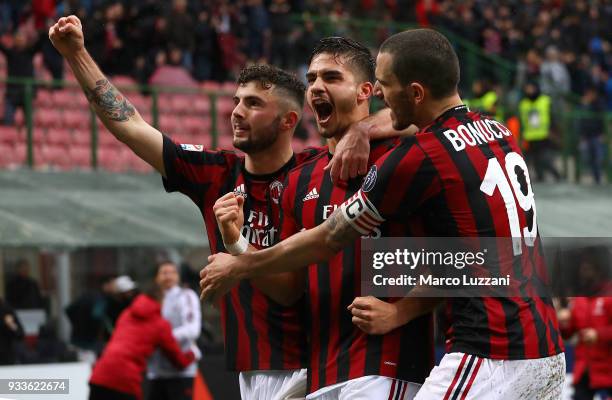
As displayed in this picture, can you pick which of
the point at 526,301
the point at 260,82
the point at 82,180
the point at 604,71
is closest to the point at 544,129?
the point at 604,71

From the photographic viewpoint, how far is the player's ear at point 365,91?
5.66 metres

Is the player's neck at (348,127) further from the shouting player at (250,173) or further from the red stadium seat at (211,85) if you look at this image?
the red stadium seat at (211,85)

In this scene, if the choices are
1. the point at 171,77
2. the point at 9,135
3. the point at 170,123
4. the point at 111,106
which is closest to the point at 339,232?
the point at 111,106

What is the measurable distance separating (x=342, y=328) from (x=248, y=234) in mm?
999

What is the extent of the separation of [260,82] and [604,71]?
2052 centimetres

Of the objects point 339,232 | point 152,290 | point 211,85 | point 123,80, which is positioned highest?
point 211,85

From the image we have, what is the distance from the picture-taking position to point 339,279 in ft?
17.4

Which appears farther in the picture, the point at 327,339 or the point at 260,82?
the point at 260,82

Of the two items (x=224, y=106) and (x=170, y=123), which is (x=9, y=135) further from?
(x=224, y=106)

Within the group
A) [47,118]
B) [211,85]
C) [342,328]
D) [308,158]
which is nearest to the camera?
[342,328]

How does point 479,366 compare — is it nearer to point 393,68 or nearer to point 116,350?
point 393,68

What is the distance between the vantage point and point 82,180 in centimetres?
1620

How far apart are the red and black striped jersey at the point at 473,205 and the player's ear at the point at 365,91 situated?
819 millimetres

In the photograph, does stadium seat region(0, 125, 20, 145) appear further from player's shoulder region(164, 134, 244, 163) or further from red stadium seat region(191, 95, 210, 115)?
player's shoulder region(164, 134, 244, 163)
